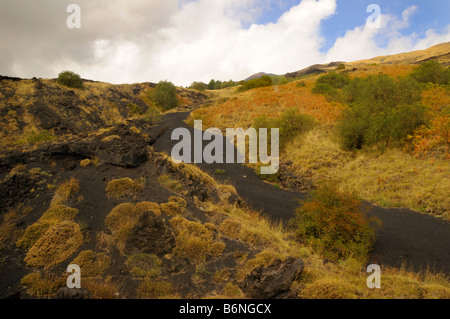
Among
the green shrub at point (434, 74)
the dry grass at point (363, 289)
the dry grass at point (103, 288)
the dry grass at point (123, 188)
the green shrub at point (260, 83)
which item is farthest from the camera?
the green shrub at point (260, 83)

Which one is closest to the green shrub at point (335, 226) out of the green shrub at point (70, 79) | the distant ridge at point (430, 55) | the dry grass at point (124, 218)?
the dry grass at point (124, 218)

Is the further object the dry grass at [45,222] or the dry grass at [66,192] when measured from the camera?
the dry grass at [66,192]

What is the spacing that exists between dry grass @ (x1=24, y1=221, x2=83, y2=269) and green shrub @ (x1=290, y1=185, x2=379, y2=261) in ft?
27.6

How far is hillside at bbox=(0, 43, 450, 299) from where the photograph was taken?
6.09 m

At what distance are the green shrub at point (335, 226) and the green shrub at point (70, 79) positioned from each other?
1732 inches

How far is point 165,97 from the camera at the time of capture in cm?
4669

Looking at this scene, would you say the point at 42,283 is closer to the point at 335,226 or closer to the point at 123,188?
the point at 123,188

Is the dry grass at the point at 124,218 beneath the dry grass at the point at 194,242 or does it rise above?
above

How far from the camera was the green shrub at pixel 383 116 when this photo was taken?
1792 centimetres

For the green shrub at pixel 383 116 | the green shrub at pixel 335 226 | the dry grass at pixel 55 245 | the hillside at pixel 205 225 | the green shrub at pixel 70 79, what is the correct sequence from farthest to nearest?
the green shrub at pixel 70 79 < the green shrub at pixel 383 116 < the green shrub at pixel 335 226 < the dry grass at pixel 55 245 < the hillside at pixel 205 225

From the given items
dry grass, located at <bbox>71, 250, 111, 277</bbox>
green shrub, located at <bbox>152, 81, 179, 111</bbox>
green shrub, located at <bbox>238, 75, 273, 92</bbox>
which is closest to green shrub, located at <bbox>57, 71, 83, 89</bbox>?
green shrub, located at <bbox>152, 81, 179, 111</bbox>

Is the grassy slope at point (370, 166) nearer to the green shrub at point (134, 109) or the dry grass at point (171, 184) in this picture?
the dry grass at point (171, 184)

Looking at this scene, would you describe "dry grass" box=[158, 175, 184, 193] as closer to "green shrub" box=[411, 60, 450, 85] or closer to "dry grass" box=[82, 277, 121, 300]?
"dry grass" box=[82, 277, 121, 300]
